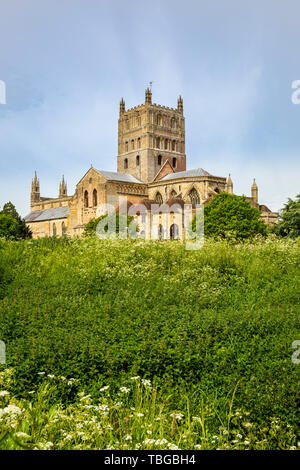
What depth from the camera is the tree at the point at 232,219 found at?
38469mm

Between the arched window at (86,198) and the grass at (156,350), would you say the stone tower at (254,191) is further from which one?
the grass at (156,350)

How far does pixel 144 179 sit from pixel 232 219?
31.5m

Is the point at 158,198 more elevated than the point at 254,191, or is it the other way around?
the point at 254,191

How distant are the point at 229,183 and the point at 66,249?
139 ft

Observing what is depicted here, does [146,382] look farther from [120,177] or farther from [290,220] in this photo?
[120,177]

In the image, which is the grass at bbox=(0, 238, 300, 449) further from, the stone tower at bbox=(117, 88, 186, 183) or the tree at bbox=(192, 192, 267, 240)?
the stone tower at bbox=(117, 88, 186, 183)

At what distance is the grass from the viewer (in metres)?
5.37

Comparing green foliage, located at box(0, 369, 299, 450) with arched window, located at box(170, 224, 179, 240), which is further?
arched window, located at box(170, 224, 179, 240)

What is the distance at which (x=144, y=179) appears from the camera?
6875 centimetres

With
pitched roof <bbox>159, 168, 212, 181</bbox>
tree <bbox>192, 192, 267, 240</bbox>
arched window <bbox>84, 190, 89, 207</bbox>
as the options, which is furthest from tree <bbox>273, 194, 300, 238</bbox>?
arched window <bbox>84, 190, 89, 207</bbox>

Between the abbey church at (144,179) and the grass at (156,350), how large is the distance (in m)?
41.3

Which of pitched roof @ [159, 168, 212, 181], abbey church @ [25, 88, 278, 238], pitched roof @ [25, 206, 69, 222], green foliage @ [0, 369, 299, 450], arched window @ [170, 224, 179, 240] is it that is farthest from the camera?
pitched roof @ [25, 206, 69, 222]

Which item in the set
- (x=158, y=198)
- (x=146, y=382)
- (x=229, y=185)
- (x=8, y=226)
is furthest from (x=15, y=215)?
(x=146, y=382)
